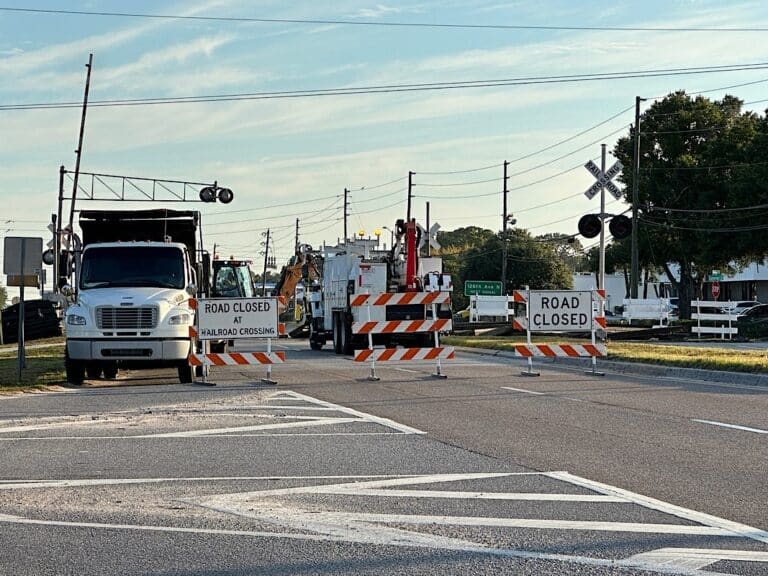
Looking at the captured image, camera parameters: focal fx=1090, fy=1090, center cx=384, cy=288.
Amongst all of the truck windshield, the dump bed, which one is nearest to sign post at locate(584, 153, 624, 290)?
the dump bed

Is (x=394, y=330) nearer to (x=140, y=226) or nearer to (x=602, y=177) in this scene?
(x=140, y=226)

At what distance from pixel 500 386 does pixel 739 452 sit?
847 centimetres

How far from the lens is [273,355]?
68.8 feet

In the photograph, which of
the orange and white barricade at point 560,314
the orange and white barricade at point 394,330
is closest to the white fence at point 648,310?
the orange and white barricade at point 560,314

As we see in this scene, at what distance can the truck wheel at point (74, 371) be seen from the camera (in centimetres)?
1998

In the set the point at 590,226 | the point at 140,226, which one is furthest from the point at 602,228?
the point at 140,226

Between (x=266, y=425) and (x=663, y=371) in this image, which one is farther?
(x=663, y=371)

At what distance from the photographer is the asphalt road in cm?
641

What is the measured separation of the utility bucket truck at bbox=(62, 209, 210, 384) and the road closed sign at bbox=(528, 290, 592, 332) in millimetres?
6875

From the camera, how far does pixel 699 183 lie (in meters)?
58.6

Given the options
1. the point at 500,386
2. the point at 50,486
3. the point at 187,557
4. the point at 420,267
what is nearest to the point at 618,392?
the point at 500,386

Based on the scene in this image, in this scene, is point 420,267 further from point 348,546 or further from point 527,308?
point 348,546

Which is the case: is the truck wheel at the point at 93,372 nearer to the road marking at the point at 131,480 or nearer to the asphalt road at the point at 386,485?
the asphalt road at the point at 386,485

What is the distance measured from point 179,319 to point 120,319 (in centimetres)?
109
